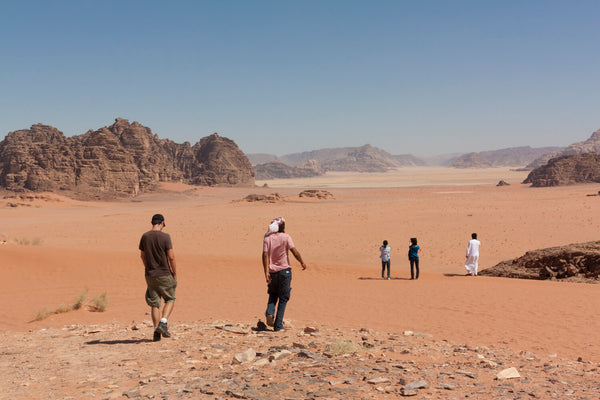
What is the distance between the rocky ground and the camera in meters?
4.46

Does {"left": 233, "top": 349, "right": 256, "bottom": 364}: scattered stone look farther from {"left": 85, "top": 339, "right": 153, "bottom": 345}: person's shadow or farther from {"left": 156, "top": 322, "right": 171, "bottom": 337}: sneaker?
{"left": 85, "top": 339, "right": 153, "bottom": 345}: person's shadow

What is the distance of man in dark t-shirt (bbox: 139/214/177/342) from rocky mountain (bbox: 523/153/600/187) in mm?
87488

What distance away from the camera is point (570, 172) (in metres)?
83.1

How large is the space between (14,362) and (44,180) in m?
68.7

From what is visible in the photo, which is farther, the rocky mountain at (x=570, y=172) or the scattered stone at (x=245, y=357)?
the rocky mountain at (x=570, y=172)

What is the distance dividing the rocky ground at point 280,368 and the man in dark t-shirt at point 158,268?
444 mm

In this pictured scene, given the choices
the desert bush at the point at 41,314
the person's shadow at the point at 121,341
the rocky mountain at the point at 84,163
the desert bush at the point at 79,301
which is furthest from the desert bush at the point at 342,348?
the rocky mountain at the point at 84,163

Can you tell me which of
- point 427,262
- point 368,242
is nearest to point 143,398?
point 427,262

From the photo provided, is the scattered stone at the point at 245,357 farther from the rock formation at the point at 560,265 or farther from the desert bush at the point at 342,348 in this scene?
the rock formation at the point at 560,265

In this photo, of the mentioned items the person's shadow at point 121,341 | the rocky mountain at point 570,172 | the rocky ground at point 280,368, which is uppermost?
the rocky mountain at point 570,172

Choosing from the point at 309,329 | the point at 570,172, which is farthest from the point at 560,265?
the point at 570,172

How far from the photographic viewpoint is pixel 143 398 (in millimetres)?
4426

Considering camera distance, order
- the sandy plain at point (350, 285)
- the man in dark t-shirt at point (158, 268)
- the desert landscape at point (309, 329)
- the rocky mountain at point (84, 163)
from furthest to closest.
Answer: the rocky mountain at point (84, 163)
the sandy plain at point (350, 285)
the man in dark t-shirt at point (158, 268)
the desert landscape at point (309, 329)

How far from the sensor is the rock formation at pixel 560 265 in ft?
42.4
